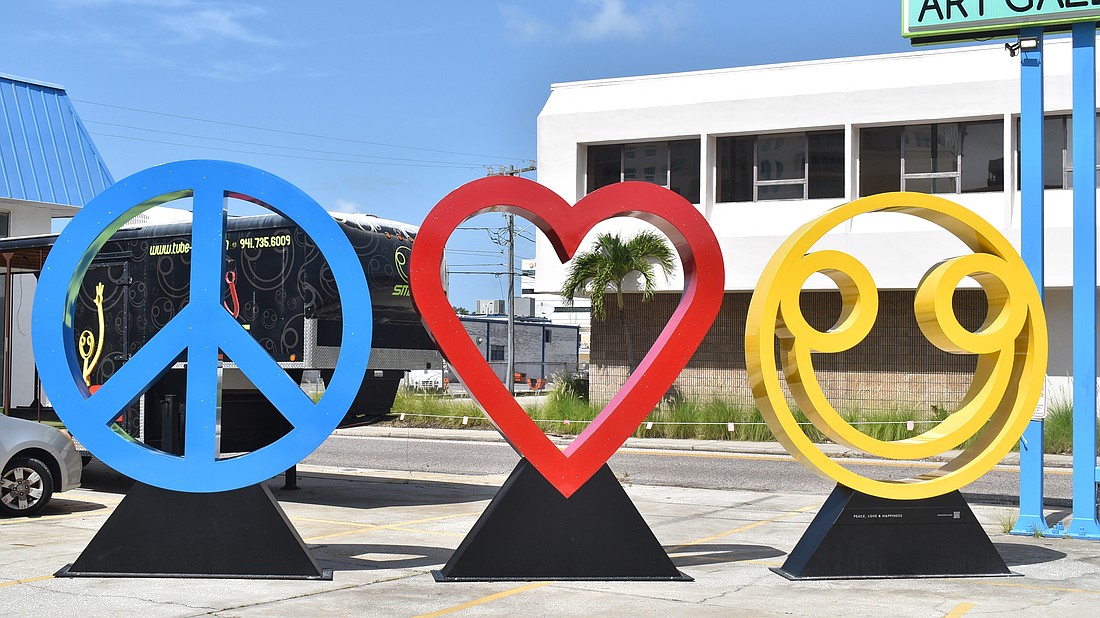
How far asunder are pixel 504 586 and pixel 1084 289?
21.2 feet

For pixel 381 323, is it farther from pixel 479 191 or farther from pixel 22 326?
pixel 22 326

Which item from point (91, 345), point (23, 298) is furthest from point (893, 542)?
point (23, 298)

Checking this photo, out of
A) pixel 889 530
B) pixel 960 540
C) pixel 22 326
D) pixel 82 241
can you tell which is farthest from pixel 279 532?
pixel 22 326

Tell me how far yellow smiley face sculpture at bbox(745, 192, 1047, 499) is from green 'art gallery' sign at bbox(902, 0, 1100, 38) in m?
2.70

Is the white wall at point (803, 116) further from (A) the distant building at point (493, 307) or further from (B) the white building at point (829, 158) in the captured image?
(A) the distant building at point (493, 307)

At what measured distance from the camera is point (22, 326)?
1916cm

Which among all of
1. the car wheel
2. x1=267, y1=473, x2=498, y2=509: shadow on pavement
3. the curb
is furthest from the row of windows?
the car wheel

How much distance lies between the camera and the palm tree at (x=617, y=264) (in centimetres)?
2631

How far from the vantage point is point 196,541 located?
28.1 ft

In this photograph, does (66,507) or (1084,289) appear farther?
(66,507)

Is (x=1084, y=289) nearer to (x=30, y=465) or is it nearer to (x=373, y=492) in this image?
(x=373, y=492)

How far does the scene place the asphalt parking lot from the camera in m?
7.64

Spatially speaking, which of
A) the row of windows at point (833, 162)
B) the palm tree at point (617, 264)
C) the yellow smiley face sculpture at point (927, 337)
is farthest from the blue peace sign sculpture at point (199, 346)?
the row of windows at point (833, 162)

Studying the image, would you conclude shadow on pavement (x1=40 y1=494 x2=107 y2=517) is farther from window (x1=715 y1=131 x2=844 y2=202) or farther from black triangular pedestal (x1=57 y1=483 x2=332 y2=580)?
window (x1=715 y1=131 x2=844 y2=202)
